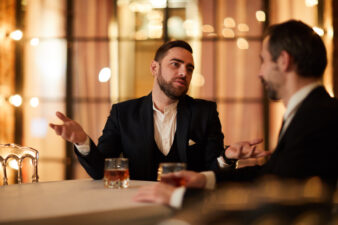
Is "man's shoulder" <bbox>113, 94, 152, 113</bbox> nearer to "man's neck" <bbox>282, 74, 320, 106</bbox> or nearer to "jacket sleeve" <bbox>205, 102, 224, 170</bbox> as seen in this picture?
"jacket sleeve" <bbox>205, 102, 224, 170</bbox>

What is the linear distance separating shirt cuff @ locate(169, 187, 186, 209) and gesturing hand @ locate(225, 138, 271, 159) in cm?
56

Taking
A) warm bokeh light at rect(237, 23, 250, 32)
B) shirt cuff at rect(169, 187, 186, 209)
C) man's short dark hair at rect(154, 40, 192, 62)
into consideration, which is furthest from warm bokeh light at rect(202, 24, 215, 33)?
shirt cuff at rect(169, 187, 186, 209)

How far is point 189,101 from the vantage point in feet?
7.96

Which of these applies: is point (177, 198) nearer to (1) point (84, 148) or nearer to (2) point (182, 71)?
(1) point (84, 148)

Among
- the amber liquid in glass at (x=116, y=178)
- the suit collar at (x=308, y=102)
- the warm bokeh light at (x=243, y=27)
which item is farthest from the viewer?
the warm bokeh light at (x=243, y=27)

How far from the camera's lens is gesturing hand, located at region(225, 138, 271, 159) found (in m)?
1.62

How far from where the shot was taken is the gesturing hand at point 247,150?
162 cm

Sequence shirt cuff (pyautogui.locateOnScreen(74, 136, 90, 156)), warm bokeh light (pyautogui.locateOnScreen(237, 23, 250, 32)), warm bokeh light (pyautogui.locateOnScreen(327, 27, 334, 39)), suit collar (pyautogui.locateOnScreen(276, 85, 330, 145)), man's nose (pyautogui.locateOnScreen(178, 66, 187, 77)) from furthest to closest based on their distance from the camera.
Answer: warm bokeh light (pyautogui.locateOnScreen(237, 23, 250, 32))
warm bokeh light (pyautogui.locateOnScreen(327, 27, 334, 39))
man's nose (pyautogui.locateOnScreen(178, 66, 187, 77))
shirt cuff (pyautogui.locateOnScreen(74, 136, 90, 156))
suit collar (pyautogui.locateOnScreen(276, 85, 330, 145))

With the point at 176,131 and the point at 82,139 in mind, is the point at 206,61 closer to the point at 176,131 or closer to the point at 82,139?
the point at 176,131

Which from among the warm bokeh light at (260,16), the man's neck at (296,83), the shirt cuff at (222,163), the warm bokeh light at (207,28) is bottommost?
the shirt cuff at (222,163)

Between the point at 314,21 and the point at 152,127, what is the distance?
2385mm

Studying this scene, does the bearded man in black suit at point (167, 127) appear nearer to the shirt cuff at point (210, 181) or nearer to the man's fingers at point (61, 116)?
the man's fingers at point (61, 116)

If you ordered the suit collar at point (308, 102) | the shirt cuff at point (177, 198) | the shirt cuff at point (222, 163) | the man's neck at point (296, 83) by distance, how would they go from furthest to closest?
the shirt cuff at point (222, 163), the man's neck at point (296, 83), the suit collar at point (308, 102), the shirt cuff at point (177, 198)

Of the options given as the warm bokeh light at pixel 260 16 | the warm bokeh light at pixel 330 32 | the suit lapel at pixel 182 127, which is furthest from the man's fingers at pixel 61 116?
the warm bokeh light at pixel 330 32
